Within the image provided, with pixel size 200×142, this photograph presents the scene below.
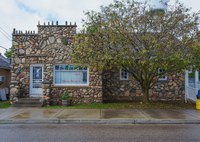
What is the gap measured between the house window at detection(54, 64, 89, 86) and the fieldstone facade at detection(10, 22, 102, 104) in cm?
33

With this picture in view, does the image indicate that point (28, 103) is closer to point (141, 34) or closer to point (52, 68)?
point (52, 68)

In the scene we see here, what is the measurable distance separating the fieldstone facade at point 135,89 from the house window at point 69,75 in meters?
2.57

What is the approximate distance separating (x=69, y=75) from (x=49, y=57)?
1.84m

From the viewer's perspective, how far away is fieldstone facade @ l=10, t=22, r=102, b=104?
60.5ft

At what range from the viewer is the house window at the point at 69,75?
734 inches

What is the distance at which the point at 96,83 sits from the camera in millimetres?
18469

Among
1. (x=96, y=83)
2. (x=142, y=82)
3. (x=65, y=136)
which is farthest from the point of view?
(x=96, y=83)

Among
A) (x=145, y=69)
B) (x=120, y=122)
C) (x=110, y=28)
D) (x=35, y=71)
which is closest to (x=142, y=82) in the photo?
(x=145, y=69)

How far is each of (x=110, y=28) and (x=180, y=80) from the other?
338 inches

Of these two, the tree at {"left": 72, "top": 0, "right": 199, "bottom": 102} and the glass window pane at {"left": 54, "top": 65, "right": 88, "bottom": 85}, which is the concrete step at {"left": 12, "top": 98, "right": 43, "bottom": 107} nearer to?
the glass window pane at {"left": 54, "top": 65, "right": 88, "bottom": 85}

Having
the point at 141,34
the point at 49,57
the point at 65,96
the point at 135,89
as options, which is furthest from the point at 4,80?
the point at 141,34

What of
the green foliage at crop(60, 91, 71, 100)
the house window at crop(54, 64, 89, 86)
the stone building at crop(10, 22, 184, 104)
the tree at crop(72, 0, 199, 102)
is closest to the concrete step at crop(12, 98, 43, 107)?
the stone building at crop(10, 22, 184, 104)

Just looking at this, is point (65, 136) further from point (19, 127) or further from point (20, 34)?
point (20, 34)

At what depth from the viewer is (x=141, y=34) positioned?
15.4 meters
